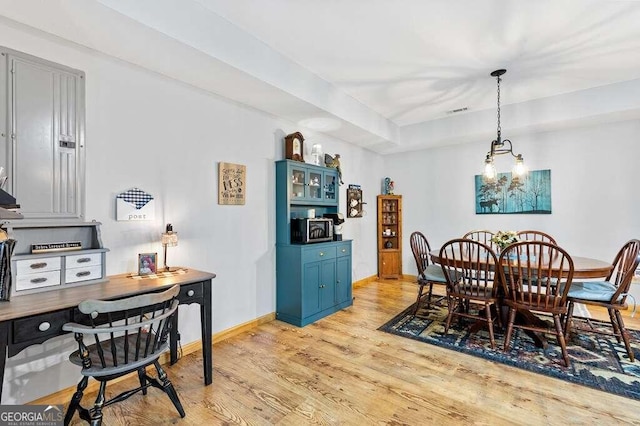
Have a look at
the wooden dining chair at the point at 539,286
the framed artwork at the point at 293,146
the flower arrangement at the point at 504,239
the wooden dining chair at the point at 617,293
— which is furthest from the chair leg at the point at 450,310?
the framed artwork at the point at 293,146

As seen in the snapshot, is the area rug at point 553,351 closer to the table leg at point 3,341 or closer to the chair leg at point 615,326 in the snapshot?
the chair leg at point 615,326

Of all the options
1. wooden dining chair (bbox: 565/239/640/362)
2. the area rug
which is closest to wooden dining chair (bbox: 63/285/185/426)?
the area rug

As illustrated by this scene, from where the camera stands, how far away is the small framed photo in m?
2.33

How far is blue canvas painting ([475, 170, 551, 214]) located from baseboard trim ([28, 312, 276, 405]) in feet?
12.1

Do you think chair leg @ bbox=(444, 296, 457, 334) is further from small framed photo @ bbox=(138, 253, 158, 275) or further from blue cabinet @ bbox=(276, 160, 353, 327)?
small framed photo @ bbox=(138, 253, 158, 275)

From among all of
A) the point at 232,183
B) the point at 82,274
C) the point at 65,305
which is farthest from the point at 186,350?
the point at 232,183

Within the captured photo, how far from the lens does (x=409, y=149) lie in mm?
5441

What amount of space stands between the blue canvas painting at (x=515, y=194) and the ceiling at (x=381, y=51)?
2.45 ft

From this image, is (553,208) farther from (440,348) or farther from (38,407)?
(38,407)

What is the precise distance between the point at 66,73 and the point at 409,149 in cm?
471

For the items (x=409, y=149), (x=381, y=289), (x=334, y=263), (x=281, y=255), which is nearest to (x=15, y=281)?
(x=281, y=255)

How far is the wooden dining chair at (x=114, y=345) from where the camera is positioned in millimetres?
1530

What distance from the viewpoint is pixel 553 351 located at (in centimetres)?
271

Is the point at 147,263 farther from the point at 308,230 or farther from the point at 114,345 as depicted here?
the point at 308,230
